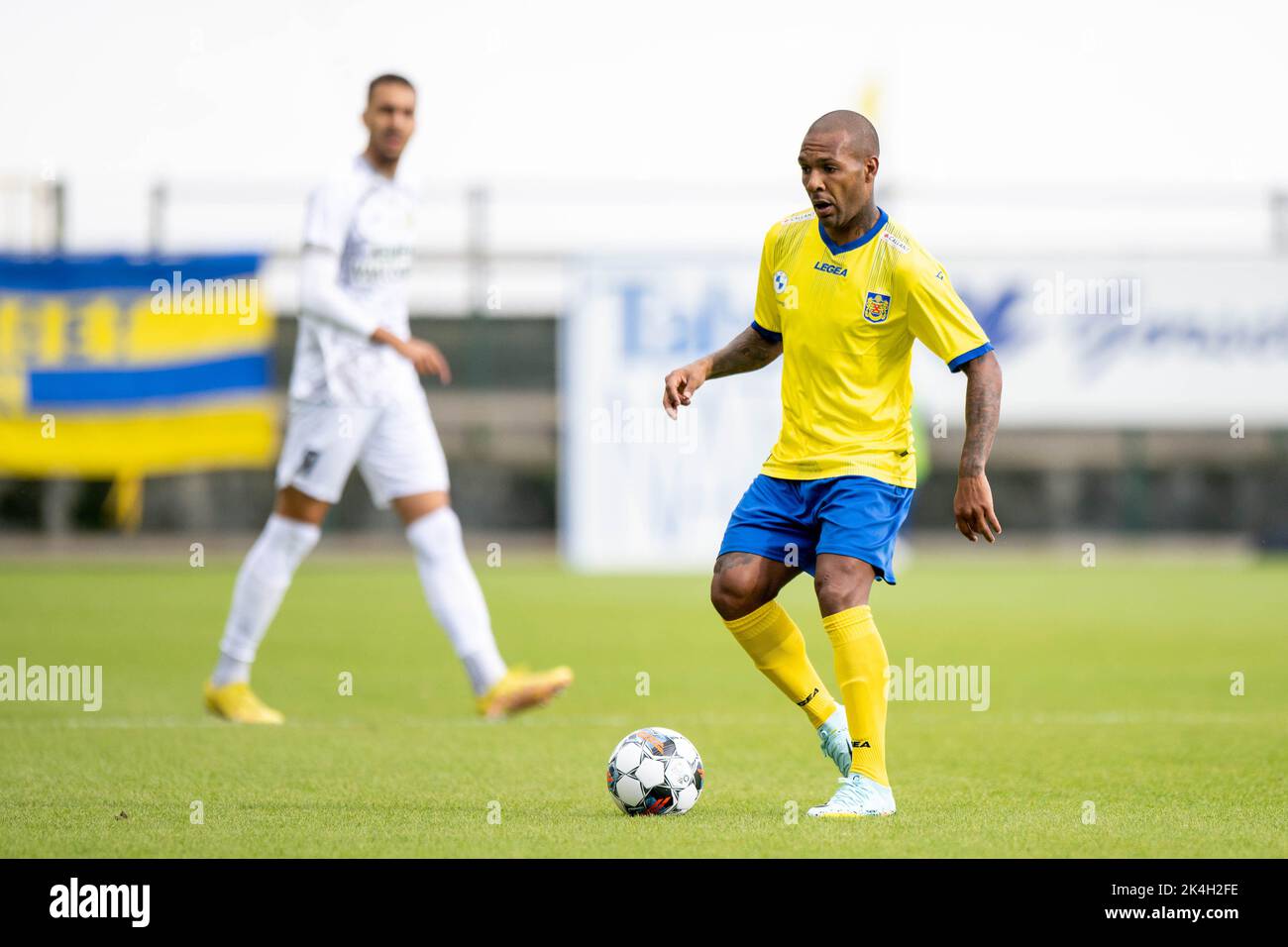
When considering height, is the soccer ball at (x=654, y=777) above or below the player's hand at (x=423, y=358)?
below

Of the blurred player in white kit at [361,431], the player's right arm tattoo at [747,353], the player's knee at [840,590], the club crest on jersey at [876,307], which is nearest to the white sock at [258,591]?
the blurred player in white kit at [361,431]

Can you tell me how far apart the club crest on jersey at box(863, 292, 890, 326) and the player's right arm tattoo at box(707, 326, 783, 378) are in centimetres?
53

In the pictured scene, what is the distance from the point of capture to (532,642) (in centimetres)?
1161

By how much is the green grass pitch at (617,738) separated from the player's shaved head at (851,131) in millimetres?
1892

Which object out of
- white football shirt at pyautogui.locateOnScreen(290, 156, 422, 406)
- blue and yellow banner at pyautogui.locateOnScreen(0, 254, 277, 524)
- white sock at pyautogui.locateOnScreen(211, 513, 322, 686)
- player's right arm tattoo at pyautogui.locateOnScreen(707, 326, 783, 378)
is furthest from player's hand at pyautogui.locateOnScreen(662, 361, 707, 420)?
blue and yellow banner at pyautogui.locateOnScreen(0, 254, 277, 524)

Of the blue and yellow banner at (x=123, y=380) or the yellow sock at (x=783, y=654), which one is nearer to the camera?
the yellow sock at (x=783, y=654)

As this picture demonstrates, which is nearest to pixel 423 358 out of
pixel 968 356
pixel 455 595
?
pixel 455 595

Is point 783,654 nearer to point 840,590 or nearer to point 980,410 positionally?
point 840,590

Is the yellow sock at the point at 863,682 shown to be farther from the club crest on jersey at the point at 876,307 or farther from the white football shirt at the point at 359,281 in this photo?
the white football shirt at the point at 359,281

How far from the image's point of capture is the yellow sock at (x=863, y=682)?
5277 millimetres

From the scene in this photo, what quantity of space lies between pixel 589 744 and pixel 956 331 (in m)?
2.54

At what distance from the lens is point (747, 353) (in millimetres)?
5953
